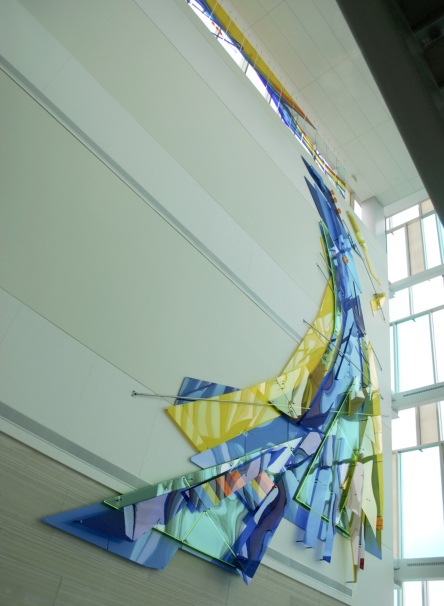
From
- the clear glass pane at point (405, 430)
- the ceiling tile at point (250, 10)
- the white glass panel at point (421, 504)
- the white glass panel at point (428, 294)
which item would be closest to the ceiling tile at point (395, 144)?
the white glass panel at point (428, 294)

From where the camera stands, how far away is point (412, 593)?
7.92m

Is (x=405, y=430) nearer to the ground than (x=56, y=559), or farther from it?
farther from it

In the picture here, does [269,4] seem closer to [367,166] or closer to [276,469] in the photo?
[367,166]

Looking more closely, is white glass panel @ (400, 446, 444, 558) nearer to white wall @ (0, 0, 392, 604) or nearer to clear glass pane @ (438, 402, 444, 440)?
clear glass pane @ (438, 402, 444, 440)

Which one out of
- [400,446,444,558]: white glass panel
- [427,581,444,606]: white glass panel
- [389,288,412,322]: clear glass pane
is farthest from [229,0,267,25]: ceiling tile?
[427,581,444,606]: white glass panel

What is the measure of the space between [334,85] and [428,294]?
207 inches

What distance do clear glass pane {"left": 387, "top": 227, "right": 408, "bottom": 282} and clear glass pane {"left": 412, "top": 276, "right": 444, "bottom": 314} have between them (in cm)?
61

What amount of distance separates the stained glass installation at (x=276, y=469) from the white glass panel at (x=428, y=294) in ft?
11.3

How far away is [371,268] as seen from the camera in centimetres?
1027

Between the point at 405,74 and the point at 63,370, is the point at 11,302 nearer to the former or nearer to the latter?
the point at 63,370

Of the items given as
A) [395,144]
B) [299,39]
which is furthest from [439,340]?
[299,39]

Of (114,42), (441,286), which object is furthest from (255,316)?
(441,286)

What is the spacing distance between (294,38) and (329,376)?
7746mm

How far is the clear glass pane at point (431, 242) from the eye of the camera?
462 inches
